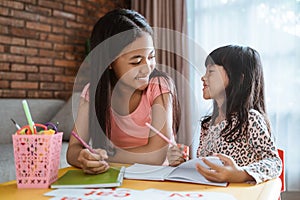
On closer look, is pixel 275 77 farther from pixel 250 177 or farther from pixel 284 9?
pixel 250 177

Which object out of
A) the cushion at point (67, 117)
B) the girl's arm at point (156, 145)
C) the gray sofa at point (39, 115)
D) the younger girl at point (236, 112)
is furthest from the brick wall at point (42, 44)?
the younger girl at point (236, 112)

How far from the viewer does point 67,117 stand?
288cm

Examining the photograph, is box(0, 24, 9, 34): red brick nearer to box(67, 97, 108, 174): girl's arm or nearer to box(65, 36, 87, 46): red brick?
box(65, 36, 87, 46): red brick

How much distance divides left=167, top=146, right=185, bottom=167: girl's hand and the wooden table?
6.4 inches

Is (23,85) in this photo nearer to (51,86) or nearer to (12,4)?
(51,86)

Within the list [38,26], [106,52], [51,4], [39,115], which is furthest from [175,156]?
[51,4]

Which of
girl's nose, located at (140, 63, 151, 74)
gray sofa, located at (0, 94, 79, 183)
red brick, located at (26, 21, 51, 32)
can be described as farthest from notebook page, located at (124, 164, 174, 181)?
red brick, located at (26, 21, 51, 32)

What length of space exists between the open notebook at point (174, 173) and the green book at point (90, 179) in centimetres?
4

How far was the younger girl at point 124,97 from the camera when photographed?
121 centimetres

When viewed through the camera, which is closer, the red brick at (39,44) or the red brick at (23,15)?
the red brick at (23,15)

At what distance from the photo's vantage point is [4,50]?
9.77 ft

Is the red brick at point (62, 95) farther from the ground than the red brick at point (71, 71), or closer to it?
closer to it

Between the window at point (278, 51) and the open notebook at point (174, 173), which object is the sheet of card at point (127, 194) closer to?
the open notebook at point (174, 173)

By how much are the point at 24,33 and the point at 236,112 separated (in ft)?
7.88
